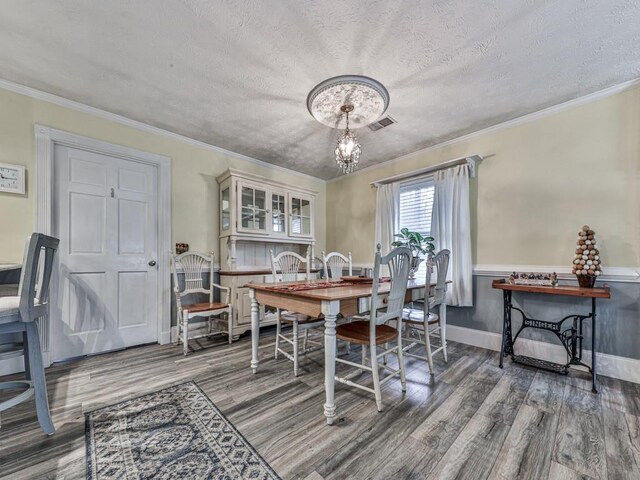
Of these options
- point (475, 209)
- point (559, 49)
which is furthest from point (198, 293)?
point (559, 49)

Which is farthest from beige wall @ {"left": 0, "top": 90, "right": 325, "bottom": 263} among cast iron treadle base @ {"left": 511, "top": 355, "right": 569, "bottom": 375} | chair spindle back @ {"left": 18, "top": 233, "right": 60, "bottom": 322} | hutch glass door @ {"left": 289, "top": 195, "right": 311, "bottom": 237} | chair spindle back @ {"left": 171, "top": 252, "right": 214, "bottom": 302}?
cast iron treadle base @ {"left": 511, "top": 355, "right": 569, "bottom": 375}

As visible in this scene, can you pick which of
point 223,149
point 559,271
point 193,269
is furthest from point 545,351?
point 223,149

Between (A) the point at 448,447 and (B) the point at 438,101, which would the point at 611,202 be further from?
(A) the point at 448,447

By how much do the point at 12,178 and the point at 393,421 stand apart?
140 inches

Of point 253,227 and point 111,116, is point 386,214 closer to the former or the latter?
point 253,227

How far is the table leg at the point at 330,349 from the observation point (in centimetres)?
163

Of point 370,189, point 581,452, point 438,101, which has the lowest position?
point 581,452

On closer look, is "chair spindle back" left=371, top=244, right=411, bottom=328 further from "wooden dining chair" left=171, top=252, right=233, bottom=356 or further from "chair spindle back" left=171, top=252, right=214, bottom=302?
"chair spindle back" left=171, top=252, right=214, bottom=302

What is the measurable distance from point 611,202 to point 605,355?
1.32m

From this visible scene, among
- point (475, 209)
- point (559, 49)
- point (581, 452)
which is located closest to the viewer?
point (581, 452)

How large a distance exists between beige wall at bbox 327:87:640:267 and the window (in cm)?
36

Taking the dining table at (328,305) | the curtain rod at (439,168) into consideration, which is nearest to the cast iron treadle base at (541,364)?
the dining table at (328,305)

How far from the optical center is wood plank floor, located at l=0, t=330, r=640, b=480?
Answer: 131 centimetres

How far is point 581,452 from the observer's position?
1393mm
